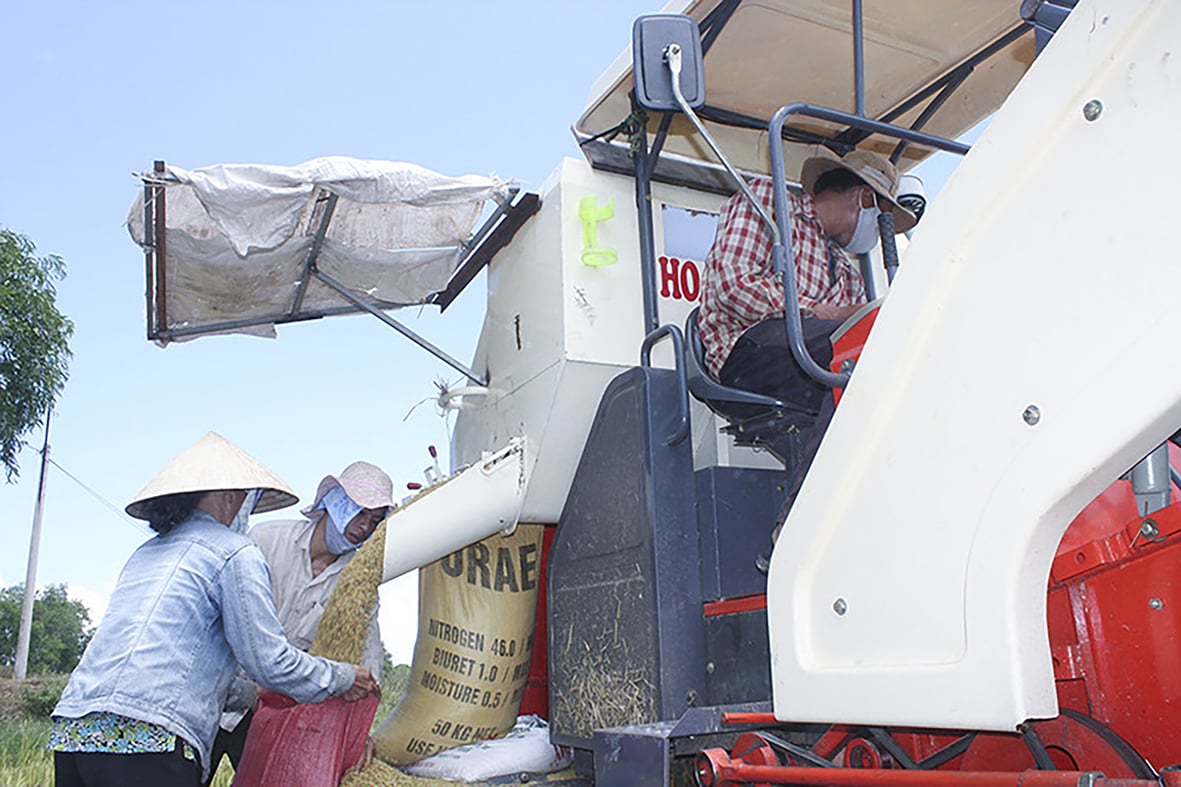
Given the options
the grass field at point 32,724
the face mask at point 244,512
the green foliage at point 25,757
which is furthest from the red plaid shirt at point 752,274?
the green foliage at point 25,757

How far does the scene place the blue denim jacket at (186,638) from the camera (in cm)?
286

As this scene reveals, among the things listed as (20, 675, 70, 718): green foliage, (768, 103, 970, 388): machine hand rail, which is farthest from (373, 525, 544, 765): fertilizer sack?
(20, 675, 70, 718): green foliage

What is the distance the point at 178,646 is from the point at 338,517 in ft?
3.78

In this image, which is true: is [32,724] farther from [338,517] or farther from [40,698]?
[338,517]

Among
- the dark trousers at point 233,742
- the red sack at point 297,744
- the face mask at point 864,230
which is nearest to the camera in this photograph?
the face mask at point 864,230

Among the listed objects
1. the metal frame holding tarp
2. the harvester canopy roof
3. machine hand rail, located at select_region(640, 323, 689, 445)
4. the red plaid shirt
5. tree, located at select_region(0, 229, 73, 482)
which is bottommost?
machine hand rail, located at select_region(640, 323, 689, 445)

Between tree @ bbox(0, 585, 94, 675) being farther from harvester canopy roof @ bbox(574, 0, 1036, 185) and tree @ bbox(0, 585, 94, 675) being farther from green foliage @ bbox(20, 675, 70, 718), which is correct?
harvester canopy roof @ bbox(574, 0, 1036, 185)

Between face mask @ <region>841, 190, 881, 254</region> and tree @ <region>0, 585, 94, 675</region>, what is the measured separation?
71.5ft

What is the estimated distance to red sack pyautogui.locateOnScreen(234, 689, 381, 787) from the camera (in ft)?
11.4

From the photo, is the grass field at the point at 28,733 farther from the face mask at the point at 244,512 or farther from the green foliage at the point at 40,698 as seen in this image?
the face mask at the point at 244,512

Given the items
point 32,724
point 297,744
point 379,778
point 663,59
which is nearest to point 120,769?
point 297,744

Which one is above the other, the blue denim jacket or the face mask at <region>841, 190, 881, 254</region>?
the face mask at <region>841, 190, 881, 254</region>

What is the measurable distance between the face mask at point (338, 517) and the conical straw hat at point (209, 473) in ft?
2.04

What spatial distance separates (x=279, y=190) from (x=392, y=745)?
2060mm
